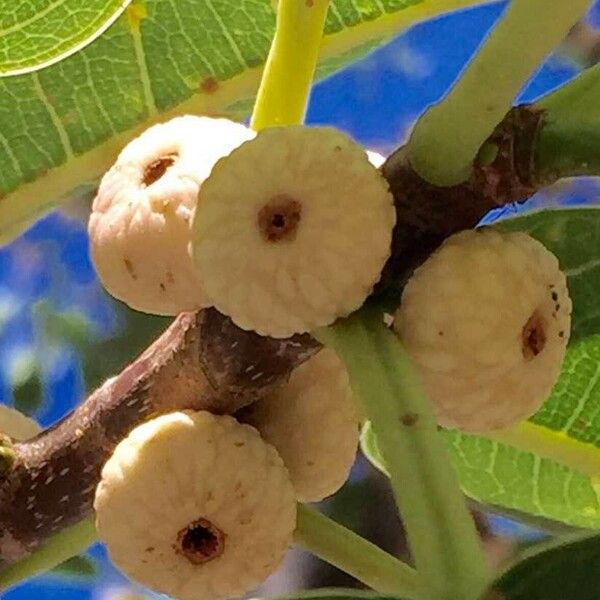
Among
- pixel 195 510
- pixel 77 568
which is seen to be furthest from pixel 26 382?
pixel 195 510

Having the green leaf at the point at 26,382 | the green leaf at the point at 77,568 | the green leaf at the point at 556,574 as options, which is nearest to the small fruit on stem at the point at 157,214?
the green leaf at the point at 556,574

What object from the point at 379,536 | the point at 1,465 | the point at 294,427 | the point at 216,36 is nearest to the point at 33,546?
the point at 1,465

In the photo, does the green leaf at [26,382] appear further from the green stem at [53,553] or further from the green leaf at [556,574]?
the green leaf at [556,574]

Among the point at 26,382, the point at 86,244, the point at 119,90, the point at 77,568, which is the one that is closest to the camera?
the point at 119,90

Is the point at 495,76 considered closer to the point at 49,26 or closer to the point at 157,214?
the point at 157,214

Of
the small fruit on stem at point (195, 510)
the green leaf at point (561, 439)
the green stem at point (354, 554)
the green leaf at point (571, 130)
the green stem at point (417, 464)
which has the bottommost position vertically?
the green leaf at point (561, 439)

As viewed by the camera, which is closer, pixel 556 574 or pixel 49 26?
pixel 556 574
